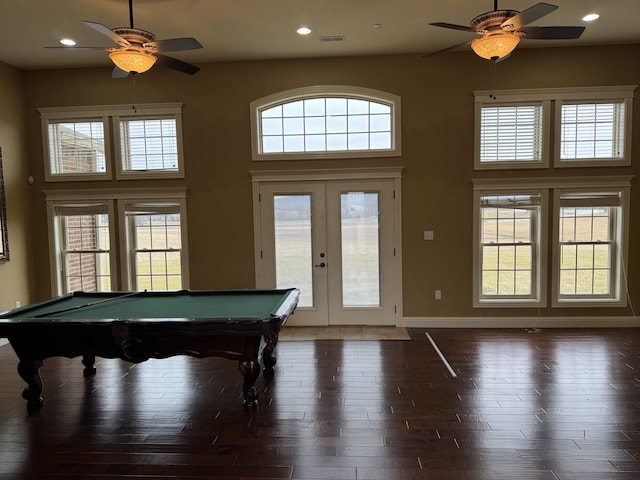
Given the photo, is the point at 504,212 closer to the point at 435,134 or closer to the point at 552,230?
the point at 552,230

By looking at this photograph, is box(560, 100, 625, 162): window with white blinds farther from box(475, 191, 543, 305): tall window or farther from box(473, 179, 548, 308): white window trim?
box(475, 191, 543, 305): tall window

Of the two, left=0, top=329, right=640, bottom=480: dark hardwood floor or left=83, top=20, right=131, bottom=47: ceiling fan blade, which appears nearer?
left=0, top=329, right=640, bottom=480: dark hardwood floor

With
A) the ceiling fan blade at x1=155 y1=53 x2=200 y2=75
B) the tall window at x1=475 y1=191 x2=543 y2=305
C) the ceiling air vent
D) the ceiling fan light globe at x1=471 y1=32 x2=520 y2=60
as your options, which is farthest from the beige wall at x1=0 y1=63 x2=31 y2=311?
the tall window at x1=475 y1=191 x2=543 y2=305

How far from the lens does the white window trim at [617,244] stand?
5320 millimetres

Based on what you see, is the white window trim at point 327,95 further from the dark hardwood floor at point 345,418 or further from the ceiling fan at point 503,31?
the dark hardwood floor at point 345,418

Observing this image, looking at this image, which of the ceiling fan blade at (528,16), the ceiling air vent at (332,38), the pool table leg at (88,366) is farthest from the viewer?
the ceiling air vent at (332,38)

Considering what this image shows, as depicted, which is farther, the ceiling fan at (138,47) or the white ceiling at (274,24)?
the white ceiling at (274,24)

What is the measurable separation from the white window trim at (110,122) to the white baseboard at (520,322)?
395 centimetres

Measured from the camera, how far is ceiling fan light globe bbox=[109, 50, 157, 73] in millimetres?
3283

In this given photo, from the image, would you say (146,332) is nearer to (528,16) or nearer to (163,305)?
(163,305)

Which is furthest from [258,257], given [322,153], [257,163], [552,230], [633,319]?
[633,319]

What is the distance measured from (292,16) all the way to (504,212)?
3.64 meters

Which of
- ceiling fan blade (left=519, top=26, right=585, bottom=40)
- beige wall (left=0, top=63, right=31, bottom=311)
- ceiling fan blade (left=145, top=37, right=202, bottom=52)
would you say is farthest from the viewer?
beige wall (left=0, top=63, right=31, bottom=311)

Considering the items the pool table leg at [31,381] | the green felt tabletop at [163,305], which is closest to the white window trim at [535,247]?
the green felt tabletop at [163,305]
